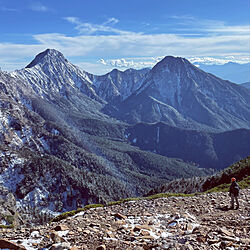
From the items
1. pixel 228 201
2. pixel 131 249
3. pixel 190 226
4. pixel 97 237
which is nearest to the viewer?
pixel 131 249

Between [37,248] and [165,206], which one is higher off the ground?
[37,248]

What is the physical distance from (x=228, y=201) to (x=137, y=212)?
13366 mm

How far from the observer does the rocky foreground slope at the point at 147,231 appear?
1672 centimetres

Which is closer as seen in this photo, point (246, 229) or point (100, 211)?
point (246, 229)

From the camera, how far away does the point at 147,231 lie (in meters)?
20.5

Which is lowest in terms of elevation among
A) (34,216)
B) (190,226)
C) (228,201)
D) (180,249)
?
(34,216)

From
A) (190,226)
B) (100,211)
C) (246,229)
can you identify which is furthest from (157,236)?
(100,211)

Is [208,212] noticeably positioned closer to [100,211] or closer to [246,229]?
[246,229]

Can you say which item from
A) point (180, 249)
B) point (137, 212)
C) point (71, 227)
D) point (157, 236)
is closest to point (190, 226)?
point (157, 236)

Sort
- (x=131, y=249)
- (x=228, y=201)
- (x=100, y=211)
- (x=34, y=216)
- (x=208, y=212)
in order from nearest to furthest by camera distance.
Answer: (x=131, y=249)
(x=208, y=212)
(x=100, y=211)
(x=228, y=201)
(x=34, y=216)

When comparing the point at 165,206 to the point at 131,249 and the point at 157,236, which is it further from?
the point at 131,249

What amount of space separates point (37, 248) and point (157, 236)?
9.54 m

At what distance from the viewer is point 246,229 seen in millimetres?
19750

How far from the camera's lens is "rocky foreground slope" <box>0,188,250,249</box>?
1672 centimetres
